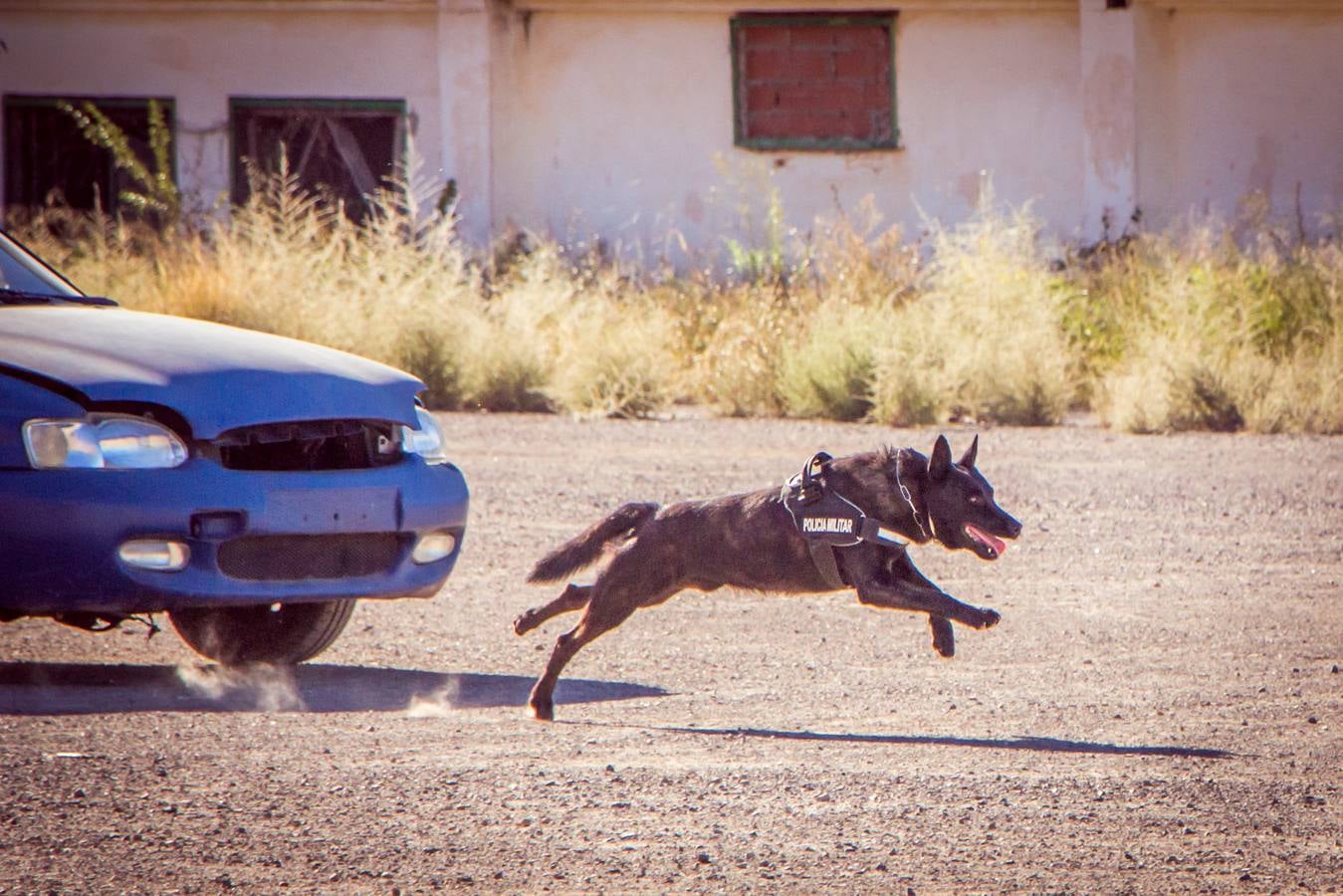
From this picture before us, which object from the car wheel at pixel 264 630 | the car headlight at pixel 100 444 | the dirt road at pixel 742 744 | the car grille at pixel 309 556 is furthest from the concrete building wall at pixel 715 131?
the car headlight at pixel 100 444

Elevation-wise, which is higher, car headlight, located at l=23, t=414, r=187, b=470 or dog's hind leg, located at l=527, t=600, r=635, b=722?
car headlight, located at l=23, t=414, r=187, b=470

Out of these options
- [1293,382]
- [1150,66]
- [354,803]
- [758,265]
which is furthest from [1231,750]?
[1150,66]

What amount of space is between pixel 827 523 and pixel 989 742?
2.63 feet

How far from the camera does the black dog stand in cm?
616

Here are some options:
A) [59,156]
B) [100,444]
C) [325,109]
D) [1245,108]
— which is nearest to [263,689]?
[100,444]

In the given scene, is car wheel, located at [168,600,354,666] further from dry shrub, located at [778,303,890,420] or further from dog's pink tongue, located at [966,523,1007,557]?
dry shrub, located at [778,303,890,420]

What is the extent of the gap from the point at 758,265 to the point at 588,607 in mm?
11823

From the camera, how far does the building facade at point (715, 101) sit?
1941cm

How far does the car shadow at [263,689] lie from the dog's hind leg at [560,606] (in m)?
0.24

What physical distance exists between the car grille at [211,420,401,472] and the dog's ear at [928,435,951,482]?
1.68 m

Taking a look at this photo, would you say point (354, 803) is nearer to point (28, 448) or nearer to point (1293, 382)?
point (28, 448)

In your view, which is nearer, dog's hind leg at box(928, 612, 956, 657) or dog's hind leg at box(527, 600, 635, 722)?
dog's hind leg at box(527, 600, 635, 722)

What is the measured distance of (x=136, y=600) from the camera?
602cm

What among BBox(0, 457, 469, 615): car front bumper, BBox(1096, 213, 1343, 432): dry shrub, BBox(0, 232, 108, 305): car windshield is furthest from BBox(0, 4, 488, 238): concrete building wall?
BBox(0, 457, 469, 615): car front bumper
